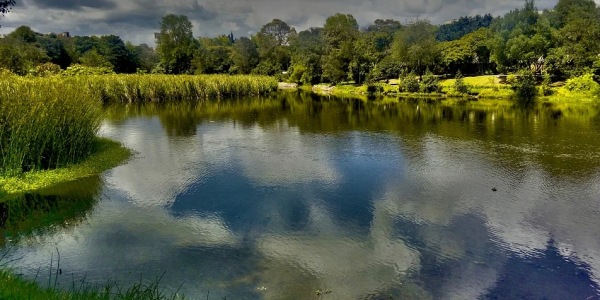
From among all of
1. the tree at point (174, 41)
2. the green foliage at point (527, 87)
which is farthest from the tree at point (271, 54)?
the green foliage at point (527, 87)

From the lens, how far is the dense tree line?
4881 cm

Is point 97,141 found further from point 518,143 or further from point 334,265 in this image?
point 518,143

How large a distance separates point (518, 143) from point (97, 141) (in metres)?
23.5

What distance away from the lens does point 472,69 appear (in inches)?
2611

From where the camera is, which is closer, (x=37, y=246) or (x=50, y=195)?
(x=37, y=246)

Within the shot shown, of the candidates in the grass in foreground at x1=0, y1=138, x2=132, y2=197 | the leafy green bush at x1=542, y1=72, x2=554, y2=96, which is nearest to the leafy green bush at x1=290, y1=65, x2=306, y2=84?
the leafy green bush at x1=542, y1=72, x2=554, y2=96

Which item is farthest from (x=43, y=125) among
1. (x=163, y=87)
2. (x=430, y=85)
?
(x=430, y=85)

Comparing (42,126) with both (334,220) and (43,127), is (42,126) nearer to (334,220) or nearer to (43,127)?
(43,127)

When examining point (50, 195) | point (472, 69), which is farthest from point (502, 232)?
point (472, 69)

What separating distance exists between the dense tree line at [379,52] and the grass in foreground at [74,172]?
27431 mm

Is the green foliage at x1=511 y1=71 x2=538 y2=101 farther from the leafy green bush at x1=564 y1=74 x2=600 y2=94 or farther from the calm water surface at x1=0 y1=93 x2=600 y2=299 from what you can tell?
the calm water surface at x1=0 y1=93 x2=600 y2=299

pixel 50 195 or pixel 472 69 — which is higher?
pixel 472 69

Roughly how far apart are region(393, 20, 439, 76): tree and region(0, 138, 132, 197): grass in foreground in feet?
165

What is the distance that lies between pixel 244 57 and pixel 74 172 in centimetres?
7811
